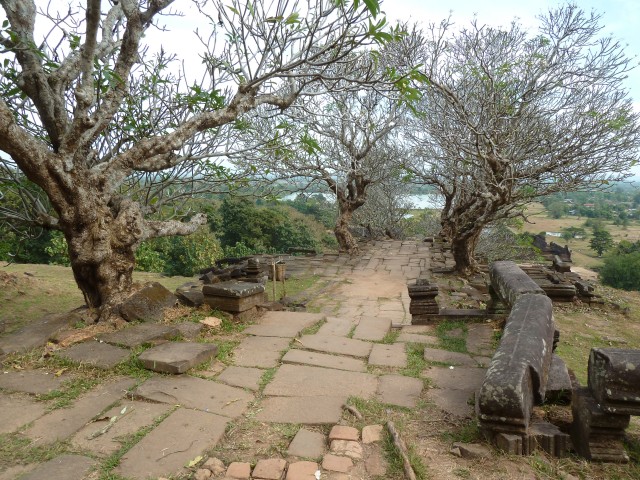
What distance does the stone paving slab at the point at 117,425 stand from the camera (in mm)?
2344

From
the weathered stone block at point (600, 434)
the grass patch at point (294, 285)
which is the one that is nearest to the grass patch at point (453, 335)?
the weathered stone block at point (600, 434)

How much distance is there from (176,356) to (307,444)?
1462mm

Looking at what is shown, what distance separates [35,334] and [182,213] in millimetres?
2528

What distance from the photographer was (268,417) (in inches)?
108

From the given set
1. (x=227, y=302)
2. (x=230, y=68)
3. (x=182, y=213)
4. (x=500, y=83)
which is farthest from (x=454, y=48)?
(x=227, y=302)

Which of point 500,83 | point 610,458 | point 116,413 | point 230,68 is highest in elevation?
point 500,83

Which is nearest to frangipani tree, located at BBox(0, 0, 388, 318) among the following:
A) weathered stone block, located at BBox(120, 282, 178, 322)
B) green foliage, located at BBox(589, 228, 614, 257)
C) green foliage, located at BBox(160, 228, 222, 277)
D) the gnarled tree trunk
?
weathered stone block, located at BBox(120, 282, 178, 322)

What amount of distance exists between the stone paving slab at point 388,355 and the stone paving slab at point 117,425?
1831 mm

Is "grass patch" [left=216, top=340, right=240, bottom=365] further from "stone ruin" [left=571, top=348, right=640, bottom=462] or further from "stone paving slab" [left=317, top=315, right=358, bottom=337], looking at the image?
"stone ruin" [left=571, top=348, right=640, bottom=462]

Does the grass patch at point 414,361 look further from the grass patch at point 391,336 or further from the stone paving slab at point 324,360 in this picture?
the stone paving slab at point 324,360

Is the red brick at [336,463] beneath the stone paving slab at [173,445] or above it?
beneath

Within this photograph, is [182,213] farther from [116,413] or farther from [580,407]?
[580,407]

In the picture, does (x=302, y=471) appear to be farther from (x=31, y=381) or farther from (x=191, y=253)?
(x=191, y=253)

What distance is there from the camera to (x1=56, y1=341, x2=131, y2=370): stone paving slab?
3320 mm
